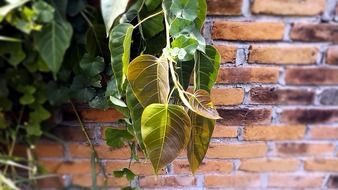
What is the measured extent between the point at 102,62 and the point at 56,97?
0.17m

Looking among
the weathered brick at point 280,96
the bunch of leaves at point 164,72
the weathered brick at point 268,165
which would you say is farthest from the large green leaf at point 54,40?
the weathered brick at point 268,165

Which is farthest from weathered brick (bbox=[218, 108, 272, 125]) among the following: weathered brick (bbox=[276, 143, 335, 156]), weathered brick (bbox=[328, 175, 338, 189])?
weathered brick (bbox=[328, 175, 338, 189])

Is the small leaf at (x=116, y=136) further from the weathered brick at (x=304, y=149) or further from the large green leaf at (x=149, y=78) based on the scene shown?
the weathered brick at (x=304, y=149)

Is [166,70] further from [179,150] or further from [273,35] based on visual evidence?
[273,35]

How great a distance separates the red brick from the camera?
3.66 ft

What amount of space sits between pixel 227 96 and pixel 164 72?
34 cm

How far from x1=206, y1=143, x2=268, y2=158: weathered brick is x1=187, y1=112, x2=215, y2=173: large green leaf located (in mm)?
221

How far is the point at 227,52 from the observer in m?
1.03

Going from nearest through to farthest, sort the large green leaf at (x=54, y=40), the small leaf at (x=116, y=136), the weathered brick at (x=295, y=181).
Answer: the large green leaf at (x=54, y=40), the small leaf at (x=116, y=136), the weathered brick at (x=295, y=181)

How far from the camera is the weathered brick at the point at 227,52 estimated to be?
1.02m

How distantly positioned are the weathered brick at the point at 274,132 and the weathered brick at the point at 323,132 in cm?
3

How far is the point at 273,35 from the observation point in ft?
3.36

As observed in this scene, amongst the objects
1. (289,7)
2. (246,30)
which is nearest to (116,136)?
(246,30)

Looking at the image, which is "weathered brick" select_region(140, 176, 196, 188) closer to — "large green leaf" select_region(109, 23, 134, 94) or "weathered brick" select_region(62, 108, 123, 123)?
"weathered brick" select_region(62, 108, 123, 123)
